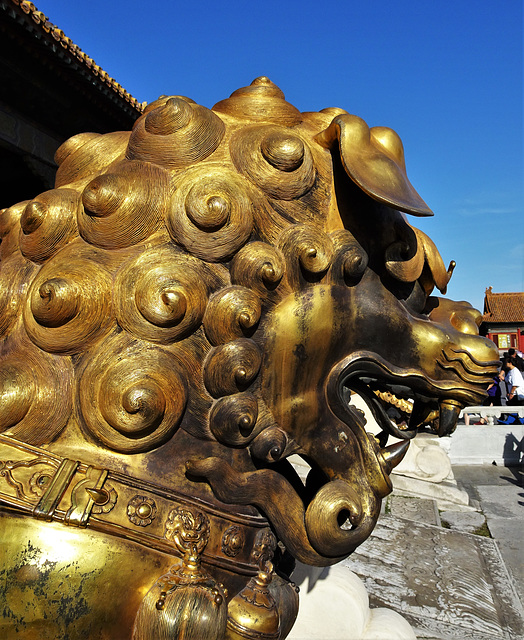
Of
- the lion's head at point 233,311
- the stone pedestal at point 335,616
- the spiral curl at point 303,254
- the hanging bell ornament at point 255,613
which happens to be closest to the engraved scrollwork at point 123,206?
the lion's head at point 233,311

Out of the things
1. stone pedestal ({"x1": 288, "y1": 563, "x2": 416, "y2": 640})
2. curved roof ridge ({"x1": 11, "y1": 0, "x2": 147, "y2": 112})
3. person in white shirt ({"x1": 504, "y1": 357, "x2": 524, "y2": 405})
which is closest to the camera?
stone pedestal ({"x1": 288, "y1": 563, "x2": 416, "y2": 640})

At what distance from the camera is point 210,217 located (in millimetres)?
960

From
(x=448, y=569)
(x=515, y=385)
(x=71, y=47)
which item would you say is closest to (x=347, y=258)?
(x=448, y=569)

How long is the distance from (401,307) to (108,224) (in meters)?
0.62

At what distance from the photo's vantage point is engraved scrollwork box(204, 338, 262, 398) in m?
0.97

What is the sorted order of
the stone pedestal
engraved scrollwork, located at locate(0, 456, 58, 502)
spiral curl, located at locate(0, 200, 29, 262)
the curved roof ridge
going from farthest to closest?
the curved roof ridge → the stone pedestal → spiral curl, located at locate(0, 200, 29, 262) → engraved scrollwork, located at locate(0, 456, 58, 502)

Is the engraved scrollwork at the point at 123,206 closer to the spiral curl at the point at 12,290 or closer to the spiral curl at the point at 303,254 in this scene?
the spiral curl at the point at 12,290

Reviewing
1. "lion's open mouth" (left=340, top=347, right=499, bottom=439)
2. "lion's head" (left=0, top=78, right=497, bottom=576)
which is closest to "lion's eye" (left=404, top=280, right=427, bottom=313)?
"lion's head" (left=0, top=78, right=497, bottom=576)

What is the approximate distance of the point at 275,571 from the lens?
1116mm

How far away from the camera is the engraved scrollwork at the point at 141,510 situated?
0.91 m

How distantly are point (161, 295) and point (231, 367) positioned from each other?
0.18m

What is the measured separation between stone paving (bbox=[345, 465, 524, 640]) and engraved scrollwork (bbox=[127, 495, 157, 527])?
2.21 metres

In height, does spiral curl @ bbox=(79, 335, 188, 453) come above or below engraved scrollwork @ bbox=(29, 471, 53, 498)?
above

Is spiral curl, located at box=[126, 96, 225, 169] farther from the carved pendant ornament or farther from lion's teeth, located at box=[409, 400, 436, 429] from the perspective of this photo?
lion's teeth, located at box=[409, 400, 436, 429]
